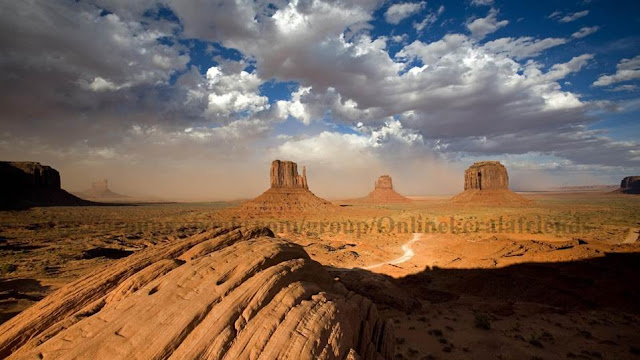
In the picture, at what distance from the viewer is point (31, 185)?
122750mm

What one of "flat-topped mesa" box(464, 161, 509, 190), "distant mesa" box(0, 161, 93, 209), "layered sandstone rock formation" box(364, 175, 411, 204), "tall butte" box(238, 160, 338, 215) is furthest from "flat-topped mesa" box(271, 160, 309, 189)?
"flat-topped mesa" box(464, 161, 509, 190)

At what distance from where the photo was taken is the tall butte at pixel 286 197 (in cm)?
9450

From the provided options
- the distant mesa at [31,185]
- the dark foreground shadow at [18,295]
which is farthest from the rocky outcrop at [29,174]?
the dark foreground shadow at [18,295]

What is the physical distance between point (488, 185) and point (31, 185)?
8740 inches

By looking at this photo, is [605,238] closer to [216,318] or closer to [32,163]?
[216,318]

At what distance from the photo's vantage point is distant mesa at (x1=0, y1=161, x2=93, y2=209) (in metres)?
108

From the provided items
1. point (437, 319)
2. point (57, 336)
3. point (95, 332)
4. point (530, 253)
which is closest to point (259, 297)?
point (95, 332)

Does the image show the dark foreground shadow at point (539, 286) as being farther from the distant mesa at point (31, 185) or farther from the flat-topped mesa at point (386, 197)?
the flat-topped mesa at point (386, 197)

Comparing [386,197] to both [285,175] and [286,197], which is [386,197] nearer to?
[285,175]

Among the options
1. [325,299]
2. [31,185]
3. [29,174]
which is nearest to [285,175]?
[325,299]

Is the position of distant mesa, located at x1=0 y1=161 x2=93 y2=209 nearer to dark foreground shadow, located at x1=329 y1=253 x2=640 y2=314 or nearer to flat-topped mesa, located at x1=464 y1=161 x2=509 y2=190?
dark foreground shadow, located at x1=329 y1=253 x2=640 y2=314

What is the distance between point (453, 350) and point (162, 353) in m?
13.6

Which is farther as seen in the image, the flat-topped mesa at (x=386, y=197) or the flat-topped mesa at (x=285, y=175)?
the flat-topped mesa at (x=386, y=197)

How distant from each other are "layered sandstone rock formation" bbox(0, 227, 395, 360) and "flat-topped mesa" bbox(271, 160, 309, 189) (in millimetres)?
102743
